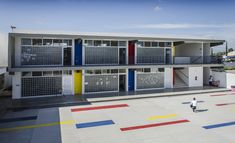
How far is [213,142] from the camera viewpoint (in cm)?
809

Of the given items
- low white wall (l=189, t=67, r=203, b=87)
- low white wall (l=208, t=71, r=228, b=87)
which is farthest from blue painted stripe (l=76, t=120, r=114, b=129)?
low white wall (l=208, t=71, r=228, b=87)

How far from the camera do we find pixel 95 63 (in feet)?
61.5

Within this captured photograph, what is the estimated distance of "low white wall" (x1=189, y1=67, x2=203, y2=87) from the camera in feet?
73.2

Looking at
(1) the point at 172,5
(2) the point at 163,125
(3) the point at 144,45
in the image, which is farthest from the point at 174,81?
(2) the point at 163,125

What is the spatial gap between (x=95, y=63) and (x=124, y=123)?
939cm

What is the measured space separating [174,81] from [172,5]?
9.33 meters

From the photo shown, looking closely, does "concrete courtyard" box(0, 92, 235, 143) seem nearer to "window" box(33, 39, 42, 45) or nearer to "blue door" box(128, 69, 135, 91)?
"blue door" box(128, 69, 135, 91)

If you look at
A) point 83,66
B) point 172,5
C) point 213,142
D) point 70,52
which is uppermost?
point 172,5

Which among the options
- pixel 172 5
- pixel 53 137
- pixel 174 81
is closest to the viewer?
pixel 53 137

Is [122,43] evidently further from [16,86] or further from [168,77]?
[16,86]

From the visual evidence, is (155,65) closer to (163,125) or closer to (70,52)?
(70,52)

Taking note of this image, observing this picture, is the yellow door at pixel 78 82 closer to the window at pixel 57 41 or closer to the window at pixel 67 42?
the window at pixel 67 42

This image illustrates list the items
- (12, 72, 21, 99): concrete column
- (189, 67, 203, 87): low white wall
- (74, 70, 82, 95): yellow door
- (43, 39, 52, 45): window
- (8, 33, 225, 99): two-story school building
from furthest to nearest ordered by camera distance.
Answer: (189, 67, 203, 87): low white wall
(74, 70, 82, 95): yellow door
(43, 39, 52, 45): window
(8, 33, 225, 99): two-story school building
(12, 72, 21, 99): concrete column

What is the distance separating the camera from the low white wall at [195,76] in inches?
878
